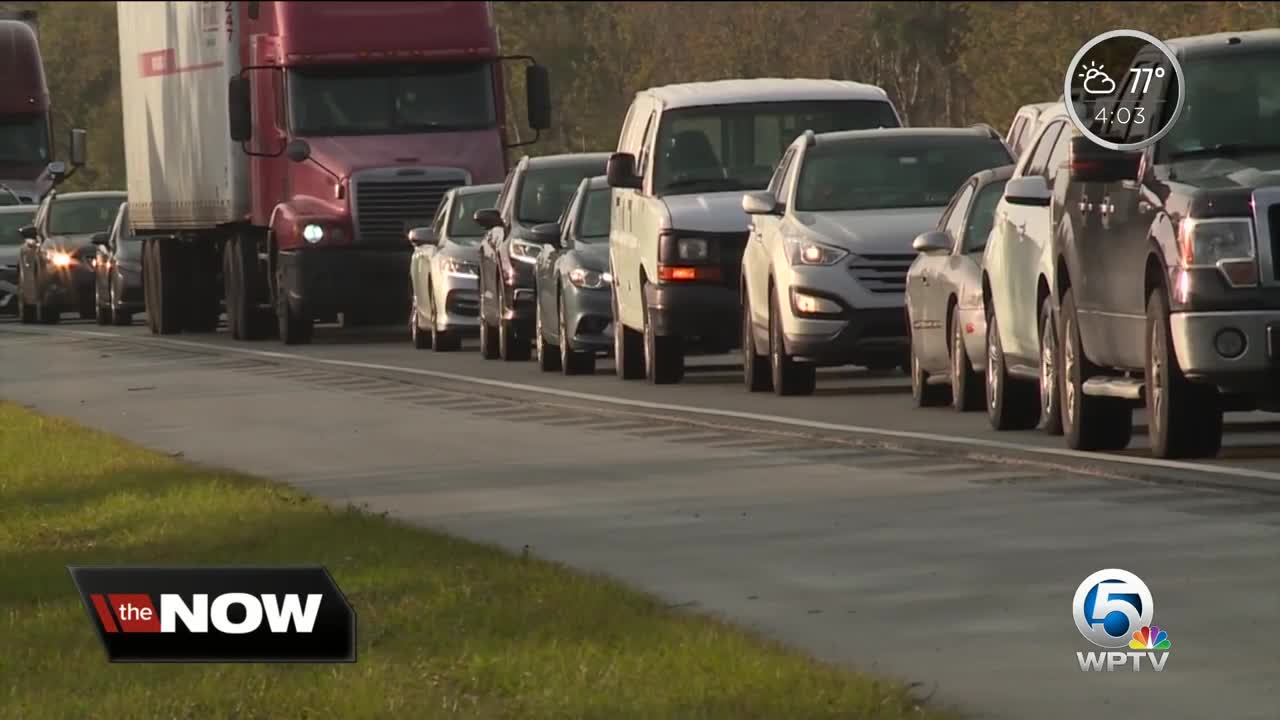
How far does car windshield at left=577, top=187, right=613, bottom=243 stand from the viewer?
3120 cm

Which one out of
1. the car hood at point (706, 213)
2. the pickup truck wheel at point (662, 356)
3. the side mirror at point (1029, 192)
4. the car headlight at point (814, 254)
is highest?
the side mirror at point (1029, 192)

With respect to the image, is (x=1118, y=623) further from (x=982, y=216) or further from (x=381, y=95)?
(x=381, y=95)

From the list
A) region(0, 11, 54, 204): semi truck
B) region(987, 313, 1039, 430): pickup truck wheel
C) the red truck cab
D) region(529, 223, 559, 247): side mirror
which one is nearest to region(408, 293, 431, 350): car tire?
the red truck cab

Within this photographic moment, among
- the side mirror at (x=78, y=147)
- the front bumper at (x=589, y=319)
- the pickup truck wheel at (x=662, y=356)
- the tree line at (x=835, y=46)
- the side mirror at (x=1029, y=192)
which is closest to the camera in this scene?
the side mirror at (x=1029, y=192)

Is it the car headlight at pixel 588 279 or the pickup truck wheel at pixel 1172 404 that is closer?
the pickup truck wheel at pixel 1172 404

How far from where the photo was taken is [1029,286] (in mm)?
19406

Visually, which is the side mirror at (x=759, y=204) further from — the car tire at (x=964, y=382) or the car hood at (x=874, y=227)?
the car tire at (x=964, y=382)

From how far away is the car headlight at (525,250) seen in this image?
3300cm

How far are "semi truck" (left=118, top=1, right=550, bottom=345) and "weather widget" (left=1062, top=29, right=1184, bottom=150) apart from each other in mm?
19279

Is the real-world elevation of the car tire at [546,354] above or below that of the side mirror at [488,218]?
below

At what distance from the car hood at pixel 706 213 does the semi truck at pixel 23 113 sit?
31.6 meters

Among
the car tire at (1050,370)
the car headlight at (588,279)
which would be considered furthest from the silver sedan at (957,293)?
the car headlight at (588,279)

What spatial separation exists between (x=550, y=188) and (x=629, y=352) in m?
5.95

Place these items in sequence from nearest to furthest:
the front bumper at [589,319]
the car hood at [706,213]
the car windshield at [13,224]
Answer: the car hood at [706,213]
the front bumper at [589,319]
the car windshield at [13,224]
